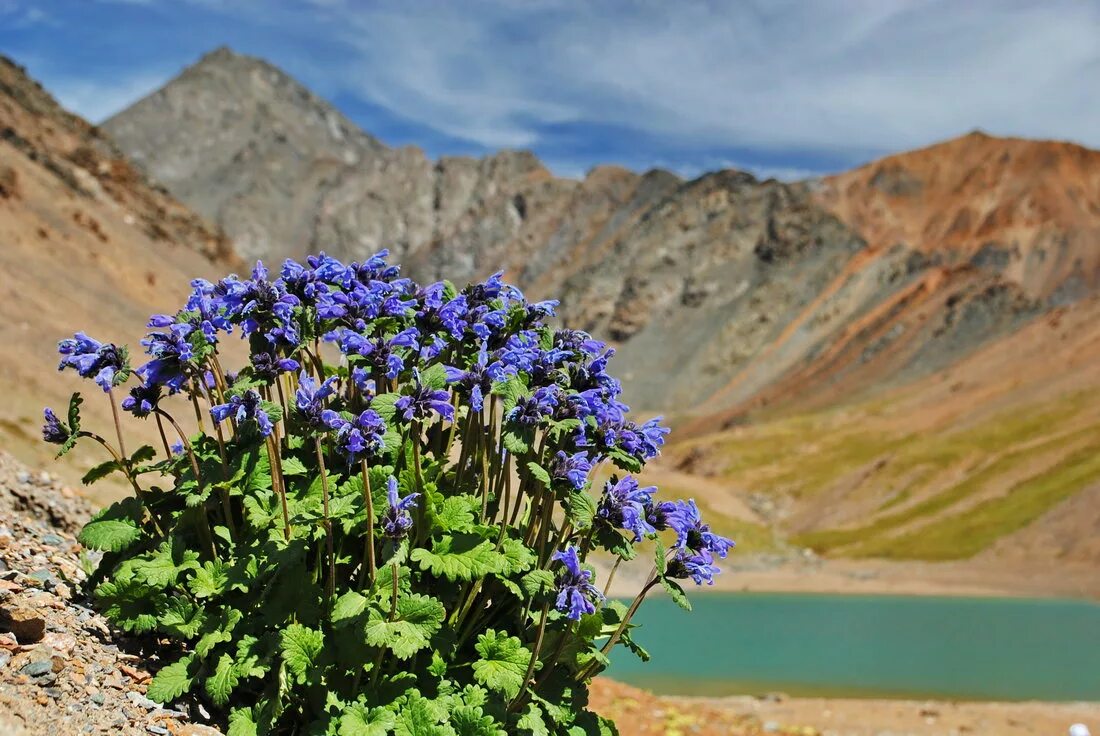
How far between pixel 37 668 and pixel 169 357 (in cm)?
211

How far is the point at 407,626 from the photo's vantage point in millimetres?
5773

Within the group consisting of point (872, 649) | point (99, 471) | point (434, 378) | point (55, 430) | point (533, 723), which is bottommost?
point (533, 723)

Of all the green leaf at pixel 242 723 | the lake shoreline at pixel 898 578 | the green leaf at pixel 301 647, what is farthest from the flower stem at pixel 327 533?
the lake shoreline at pixel 898 578

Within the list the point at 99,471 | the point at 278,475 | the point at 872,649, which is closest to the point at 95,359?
the point at 99,471

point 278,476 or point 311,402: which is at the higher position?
point 311,402

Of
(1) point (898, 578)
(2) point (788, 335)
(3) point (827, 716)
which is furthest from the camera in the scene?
(2) point (788, 335)

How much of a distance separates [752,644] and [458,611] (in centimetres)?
3048

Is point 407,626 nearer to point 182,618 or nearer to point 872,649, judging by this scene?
point 182,618

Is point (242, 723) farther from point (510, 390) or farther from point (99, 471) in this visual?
point (510, 390)

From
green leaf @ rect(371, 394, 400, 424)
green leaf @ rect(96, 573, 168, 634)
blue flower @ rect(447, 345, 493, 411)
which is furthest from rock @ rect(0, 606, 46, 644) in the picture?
blue flower @ rect(447, 345, 493, 411)

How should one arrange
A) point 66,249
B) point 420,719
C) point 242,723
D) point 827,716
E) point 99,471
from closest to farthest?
point 420,719, point 242,723, point 99,471, point 827,716, point 66,249

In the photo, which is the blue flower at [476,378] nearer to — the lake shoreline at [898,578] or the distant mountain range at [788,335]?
the distant mountain range at [788,335]

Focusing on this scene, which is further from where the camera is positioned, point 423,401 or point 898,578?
point 898,578

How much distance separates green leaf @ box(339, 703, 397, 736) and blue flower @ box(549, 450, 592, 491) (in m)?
1.81
